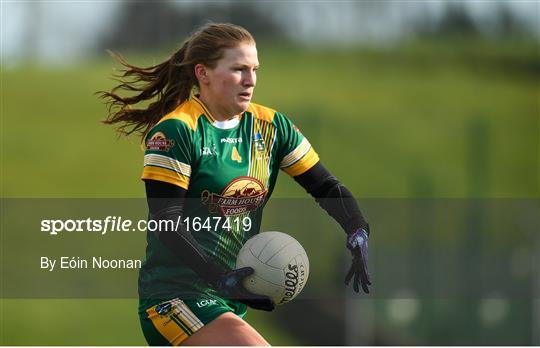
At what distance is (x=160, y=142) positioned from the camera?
17.1 ft

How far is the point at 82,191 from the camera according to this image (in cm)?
2953

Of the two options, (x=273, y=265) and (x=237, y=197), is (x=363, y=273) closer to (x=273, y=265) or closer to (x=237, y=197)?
(x=273, y=265)

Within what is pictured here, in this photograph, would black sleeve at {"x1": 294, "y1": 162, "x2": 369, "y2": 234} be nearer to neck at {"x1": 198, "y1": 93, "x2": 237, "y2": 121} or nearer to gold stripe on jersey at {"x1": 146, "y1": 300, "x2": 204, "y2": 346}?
neck at {"x1": 198, "y1": 93, "x2": 237, "y2": 121}

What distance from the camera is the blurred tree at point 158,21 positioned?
30141 mm

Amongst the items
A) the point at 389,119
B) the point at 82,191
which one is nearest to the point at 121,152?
the point at 82,191

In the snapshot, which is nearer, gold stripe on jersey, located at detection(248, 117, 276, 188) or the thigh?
the thigh

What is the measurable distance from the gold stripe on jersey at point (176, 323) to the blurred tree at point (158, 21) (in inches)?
981

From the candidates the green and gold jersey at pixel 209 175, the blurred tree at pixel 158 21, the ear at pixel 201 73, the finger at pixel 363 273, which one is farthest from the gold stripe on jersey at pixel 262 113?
the blurred tree at pixel 158 21

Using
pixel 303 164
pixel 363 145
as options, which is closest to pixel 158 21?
pixel 363 145

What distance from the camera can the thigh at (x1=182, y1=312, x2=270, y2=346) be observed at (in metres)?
5.05

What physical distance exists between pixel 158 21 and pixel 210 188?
88.0 feet

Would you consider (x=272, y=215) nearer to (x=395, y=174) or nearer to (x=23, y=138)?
(x=395, y=174)

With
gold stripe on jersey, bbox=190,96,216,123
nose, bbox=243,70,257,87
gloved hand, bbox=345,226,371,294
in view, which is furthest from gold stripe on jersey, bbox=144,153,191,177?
gloved hand, bbox=345,226,371,294

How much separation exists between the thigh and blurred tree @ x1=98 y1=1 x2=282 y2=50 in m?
25.1
